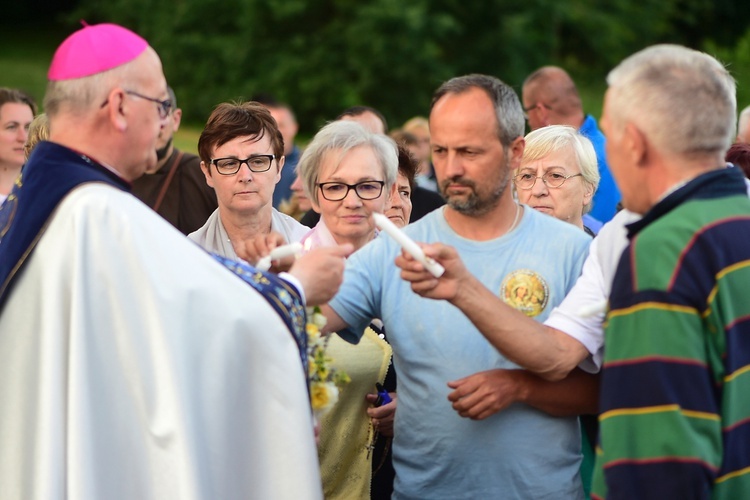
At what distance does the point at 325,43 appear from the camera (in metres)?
24.0

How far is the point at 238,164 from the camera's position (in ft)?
16.7

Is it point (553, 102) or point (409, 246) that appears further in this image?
point (553, 102)

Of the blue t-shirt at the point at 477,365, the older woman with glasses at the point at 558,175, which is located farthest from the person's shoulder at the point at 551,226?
the older woman with glasses at the point at 558,175

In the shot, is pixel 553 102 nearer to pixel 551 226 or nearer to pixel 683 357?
pixel 551 226

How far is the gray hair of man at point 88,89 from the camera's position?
11.2 ft

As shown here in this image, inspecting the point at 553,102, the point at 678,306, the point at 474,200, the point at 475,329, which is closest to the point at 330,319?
the point at 475,329

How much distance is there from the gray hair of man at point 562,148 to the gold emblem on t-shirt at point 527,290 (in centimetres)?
178

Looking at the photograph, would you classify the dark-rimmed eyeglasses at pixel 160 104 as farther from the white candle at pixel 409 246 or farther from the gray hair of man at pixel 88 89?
the white candle at pixel 409 246

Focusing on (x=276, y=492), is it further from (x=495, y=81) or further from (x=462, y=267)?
(x=495, y=81)

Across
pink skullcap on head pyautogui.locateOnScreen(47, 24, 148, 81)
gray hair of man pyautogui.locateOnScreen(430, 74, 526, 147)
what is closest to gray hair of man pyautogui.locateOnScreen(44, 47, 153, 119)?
pink skullcap on head pyautogui.locateOnScreen(47, 24, 148, 81)

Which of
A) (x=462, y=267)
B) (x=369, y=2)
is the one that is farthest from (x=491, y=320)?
(x=369, y=2)

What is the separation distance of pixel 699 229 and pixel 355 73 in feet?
70.9

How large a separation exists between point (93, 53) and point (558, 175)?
8.13 ft

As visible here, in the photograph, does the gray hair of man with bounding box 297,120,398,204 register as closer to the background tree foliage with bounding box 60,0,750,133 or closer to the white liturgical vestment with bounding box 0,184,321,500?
the white liturgical vestment with bounding box 0,184,321,500
